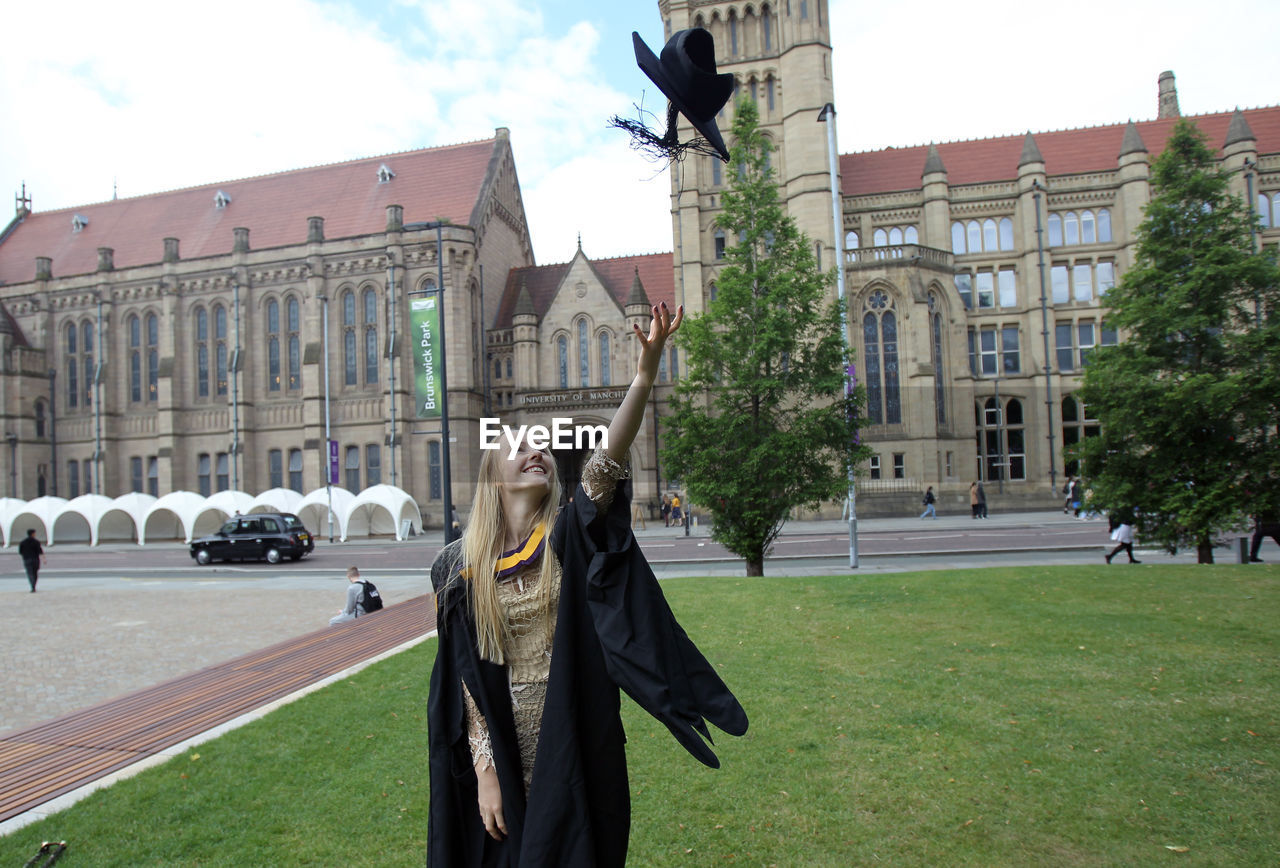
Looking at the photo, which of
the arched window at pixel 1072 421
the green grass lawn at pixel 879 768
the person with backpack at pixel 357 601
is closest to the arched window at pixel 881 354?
the arched window at pixel 1072 421

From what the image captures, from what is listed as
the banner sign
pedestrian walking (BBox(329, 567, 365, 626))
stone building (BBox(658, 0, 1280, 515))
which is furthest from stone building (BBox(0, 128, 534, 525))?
pedestrian walking (BBox(329, 567, 365, 626))

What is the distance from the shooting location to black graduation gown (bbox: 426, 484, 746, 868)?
7.32 ft

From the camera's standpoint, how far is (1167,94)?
162 ft

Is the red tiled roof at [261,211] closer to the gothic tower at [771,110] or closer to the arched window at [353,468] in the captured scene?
the arched window at [353,468]

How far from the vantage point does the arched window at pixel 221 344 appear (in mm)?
44656

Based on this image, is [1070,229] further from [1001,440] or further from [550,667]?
[550,667]

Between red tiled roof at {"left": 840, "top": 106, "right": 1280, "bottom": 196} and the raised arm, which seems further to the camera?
red tiled roof at {"left": 840, "top": 106, "right": 1280, "bottom": 196}

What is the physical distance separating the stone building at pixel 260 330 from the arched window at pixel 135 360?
0.26 ft

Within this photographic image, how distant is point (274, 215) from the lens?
46688 millimetres

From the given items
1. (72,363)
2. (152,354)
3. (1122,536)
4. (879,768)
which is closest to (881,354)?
(1122,536)

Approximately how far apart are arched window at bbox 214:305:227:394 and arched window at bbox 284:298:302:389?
4.40 metres

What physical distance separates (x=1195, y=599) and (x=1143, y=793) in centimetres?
646

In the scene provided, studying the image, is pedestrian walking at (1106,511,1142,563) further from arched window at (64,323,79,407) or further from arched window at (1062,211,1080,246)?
arched window at (64,323,79,407)

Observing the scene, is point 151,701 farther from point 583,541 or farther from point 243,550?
point 243,550
